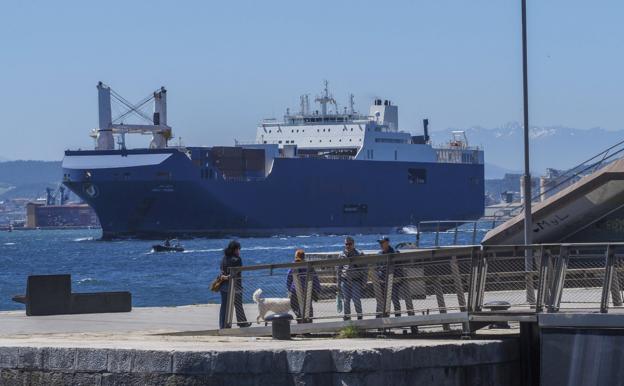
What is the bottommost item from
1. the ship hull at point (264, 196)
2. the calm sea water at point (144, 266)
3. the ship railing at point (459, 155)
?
the calm sea water at point (144, 266)

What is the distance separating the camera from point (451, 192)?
417ft

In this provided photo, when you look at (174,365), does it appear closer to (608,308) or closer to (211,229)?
(608,308)

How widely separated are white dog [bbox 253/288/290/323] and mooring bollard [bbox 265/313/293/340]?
42.9 inches

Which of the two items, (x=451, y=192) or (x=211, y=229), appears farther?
(x=451, y=192)

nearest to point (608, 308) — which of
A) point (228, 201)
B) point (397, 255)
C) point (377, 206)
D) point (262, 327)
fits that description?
point (397, 255)

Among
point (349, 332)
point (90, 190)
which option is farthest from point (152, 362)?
point (90, 190)

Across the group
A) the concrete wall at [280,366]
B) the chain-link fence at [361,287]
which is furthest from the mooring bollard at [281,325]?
the concrete wall at [280,366]

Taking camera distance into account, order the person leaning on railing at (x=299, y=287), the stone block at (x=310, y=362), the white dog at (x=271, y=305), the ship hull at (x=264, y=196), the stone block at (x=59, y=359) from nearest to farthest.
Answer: the stone block at (x=310, y=362) < the stone block at (x=59, y=359) < the person leaning on railing at (x=299, y=287) < the white dog at (x=271, y=305) < the ship hull at (x=264, y=196)

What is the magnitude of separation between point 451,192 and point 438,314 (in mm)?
113310

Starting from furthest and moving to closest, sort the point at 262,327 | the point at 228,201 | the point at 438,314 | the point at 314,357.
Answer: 1. the point at 228,201
2. the point at 262,327
3. the point at 438,314
4. the point at 314,357

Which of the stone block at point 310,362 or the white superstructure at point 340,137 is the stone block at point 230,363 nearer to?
the stone block at point 310,362

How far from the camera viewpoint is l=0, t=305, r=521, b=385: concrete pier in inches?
495

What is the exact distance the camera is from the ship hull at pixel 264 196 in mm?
106750

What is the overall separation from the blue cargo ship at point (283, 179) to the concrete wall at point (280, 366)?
303 feet
